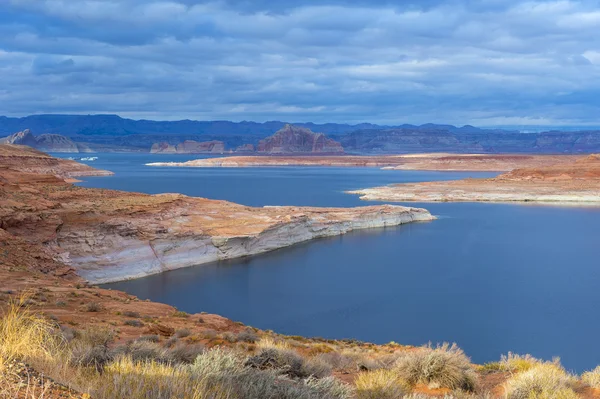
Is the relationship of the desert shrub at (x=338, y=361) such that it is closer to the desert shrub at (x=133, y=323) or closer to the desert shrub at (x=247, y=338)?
the desert shrub at (x=247, y=338)

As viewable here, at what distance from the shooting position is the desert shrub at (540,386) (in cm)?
724

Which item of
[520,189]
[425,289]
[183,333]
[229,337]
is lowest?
[425,289]

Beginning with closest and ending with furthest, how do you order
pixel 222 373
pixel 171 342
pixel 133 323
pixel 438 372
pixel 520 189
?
1. pixel 222 373
2. pixel 438 372
3. pixel 171 342
4. pixel 133 323
5. pixel 520 189

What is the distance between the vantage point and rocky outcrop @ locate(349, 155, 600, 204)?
72625 millimetres

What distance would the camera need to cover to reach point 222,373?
622 cm

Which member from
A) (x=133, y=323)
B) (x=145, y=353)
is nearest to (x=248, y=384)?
(x=145, y=353)

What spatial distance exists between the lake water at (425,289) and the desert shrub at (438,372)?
10.2 metres

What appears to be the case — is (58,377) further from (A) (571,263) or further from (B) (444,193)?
(B) (444,193)

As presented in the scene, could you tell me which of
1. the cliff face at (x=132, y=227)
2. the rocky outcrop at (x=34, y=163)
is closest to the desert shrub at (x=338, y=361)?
the cliff face at (x=132, y=227)

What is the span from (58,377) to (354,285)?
24.8 meters

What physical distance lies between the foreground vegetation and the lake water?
10209 mm

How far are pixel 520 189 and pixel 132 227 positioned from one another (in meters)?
61.1

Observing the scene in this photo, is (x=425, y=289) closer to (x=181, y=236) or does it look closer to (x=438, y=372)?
(x=181, y=236)

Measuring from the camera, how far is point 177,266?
3228 centimetres
